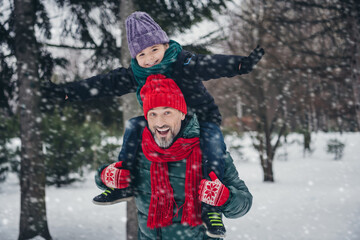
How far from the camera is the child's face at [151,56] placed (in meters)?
1.37

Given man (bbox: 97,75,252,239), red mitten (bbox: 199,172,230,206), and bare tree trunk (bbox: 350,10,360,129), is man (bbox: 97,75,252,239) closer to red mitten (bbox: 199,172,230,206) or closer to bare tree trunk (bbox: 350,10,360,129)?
red mitten (bbox: 199,172,230,206)

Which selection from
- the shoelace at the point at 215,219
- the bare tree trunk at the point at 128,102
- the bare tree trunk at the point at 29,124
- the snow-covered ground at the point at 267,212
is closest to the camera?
the shoelace at the point at 215,219

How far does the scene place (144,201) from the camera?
1.58m

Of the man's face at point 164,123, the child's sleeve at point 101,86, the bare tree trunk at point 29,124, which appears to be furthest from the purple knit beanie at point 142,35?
the bare tree trunk at point 29,124

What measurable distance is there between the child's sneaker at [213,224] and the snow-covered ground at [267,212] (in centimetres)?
469

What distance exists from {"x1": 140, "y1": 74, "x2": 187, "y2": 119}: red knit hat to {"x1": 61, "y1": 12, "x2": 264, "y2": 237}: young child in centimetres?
4

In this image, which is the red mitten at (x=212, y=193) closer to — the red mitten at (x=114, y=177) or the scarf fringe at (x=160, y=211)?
the scarf fringe at (x=160, y=211)

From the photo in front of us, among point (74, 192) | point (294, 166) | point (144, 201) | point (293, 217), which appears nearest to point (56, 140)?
point (74, 192)

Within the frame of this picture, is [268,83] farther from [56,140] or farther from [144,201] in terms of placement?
[144,201]

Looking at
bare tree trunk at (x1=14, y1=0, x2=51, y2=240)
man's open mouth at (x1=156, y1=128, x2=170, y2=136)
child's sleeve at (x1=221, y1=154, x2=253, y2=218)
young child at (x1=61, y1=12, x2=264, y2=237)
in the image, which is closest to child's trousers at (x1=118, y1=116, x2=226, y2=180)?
young child at (x1=61, y1=12, x2=264, y2=237)

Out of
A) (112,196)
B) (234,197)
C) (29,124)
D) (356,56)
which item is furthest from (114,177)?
(356,56)

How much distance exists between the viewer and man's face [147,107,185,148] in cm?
136

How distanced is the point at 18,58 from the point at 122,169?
170 inches

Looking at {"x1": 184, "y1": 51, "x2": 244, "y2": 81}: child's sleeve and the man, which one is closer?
{"x1": 184, "y1": 51, "x2": 244, "y2": 81}: child's sleeve
